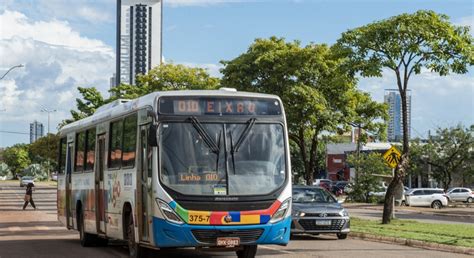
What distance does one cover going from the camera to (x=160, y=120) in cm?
1291

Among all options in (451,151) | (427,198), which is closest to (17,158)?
(451,151)

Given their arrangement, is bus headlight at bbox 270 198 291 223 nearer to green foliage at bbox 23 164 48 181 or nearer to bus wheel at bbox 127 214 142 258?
bus wheel at bbox 127 214 142 258

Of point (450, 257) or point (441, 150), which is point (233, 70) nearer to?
point (450, 257)

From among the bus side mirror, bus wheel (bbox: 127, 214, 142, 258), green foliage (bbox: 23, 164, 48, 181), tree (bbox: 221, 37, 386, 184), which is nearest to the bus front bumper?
the bus side mirror

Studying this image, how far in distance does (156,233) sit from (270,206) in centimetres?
198

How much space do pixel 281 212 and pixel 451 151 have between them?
178 feet

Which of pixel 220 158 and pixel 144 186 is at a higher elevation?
Answer: pixel 220 158

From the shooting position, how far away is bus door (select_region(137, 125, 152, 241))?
1284 cm

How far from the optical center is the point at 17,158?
16338cm

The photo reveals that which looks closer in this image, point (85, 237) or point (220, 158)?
point (220, 158)

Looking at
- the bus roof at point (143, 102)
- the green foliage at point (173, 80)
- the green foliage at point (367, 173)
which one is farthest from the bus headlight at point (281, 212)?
the green foliage at point (173, 80)

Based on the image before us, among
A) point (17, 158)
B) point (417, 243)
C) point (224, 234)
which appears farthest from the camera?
point (17, 158)

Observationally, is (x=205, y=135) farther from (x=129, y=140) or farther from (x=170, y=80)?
(x=170, y=80)

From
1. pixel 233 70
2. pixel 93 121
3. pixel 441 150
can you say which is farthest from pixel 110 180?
pixel 441 150
